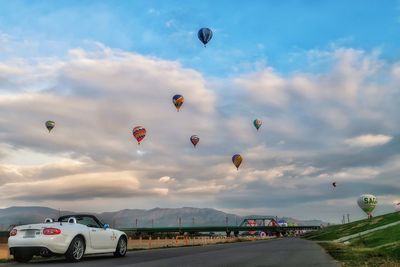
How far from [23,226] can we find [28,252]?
2.93 ft

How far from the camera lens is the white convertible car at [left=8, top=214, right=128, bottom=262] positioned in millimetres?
14773

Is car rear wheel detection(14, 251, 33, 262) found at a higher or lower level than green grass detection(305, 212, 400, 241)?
lower

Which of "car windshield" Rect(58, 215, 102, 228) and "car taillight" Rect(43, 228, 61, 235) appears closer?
"car taillight" Rect(43, 228, 61, 235)

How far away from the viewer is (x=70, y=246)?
49.8ft

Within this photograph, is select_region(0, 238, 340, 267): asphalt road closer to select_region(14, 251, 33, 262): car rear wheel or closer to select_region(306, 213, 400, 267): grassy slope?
select_region(14, 251, 33, 262): car rear wheel

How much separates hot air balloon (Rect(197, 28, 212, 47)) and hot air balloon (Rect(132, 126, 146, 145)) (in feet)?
46.7

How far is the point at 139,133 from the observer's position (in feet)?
208

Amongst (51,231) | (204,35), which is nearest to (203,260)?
(51,231)

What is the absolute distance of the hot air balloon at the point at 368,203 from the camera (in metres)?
91.4

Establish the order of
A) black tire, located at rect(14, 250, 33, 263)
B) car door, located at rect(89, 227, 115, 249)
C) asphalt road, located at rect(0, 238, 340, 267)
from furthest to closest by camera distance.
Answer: car door, located at rect(89, 227, 115, 249) < black tire, located at rect(14, 250, 33, 263) < asphalt road, located at rect(0, 238, 340, 267)

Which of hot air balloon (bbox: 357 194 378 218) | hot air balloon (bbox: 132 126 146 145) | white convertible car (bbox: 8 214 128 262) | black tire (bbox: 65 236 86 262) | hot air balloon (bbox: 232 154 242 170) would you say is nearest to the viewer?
white convertible car (bbox: 8 214 128 262)

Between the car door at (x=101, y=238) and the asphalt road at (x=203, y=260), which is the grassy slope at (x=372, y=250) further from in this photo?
the car door at (x=101, y=238)

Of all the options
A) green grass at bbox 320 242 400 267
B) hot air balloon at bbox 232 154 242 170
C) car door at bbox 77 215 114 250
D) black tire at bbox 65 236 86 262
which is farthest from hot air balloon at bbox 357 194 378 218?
black tire at bbox 65 236 86 262

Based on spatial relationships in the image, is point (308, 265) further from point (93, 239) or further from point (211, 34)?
point (211, 34)
